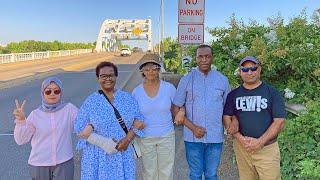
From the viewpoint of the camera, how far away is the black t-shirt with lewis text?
2.97 metres

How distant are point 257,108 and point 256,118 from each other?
0.30ft

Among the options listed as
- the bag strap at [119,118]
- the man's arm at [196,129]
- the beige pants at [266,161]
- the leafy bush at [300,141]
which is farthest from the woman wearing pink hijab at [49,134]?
the leafy bush at [300,141]

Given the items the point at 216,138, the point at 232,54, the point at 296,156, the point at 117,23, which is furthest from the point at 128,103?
the point at 117,23

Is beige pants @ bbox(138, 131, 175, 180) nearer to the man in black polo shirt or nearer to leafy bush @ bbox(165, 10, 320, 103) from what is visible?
the man in black polo shirt

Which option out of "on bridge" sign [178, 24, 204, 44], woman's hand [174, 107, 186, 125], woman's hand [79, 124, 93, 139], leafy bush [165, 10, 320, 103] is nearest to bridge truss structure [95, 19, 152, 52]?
"on bridge" sign [178, 24, 204, 44]

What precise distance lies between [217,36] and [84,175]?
11.9 feet

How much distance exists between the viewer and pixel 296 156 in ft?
11.4

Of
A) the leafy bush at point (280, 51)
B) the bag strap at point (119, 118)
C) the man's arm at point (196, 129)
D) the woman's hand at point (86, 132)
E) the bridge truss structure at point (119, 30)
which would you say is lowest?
the man's arm at point (196, 129)

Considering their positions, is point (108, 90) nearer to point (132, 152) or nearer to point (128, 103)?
point (128, 103)

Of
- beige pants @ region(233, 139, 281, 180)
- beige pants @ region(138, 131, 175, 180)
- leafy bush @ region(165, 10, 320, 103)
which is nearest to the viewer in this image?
beige pants @ region(233, 139, 281, 180)

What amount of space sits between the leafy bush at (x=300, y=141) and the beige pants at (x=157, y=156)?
110 cm

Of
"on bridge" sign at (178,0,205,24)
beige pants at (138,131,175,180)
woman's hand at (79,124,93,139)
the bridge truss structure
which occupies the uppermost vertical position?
the bridge truss structure

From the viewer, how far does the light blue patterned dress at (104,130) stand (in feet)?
9.70

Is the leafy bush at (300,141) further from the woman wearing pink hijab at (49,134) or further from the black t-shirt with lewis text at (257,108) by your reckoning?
the woman wearing pink hijab at (49,134)
